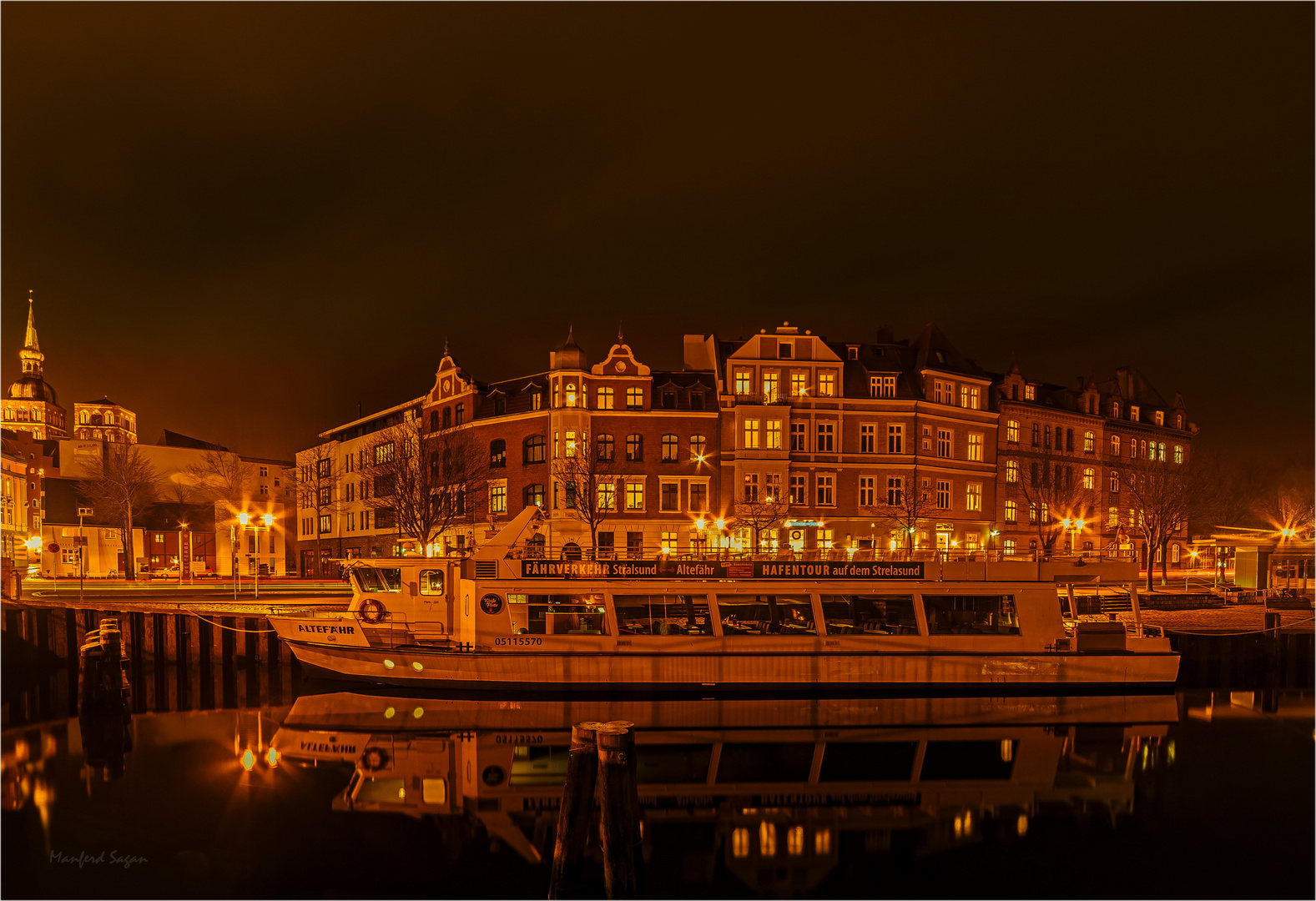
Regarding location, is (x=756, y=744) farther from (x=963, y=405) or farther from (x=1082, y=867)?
(x=963, y=405)

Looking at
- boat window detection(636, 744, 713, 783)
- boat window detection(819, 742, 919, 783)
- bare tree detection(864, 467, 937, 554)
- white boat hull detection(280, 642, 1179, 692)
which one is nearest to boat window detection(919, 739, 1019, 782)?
boat window detection(819, 742, 919, 783)

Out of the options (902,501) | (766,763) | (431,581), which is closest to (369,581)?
(431,581)

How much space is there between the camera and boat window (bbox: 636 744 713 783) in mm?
17578

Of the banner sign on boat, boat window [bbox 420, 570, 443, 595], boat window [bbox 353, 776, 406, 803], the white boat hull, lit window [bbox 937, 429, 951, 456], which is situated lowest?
boat window [bbox 353, 776, 406, 803]

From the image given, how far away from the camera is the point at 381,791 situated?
1666 cm

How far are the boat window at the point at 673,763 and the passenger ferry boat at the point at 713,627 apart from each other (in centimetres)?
372

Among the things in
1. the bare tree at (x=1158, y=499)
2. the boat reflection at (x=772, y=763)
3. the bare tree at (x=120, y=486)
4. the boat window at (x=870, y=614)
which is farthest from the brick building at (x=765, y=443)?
the bare tree at (x=120, y=486)

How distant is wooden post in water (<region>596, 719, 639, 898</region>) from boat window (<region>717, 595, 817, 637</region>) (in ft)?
42.6

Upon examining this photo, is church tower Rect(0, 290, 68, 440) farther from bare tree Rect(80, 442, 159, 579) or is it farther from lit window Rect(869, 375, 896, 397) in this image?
lit window Rect(869, 375, 896, 397)

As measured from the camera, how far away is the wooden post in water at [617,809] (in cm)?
1123

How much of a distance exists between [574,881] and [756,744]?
9.34m

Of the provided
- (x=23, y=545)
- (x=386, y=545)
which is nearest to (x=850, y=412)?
(x=386, y=545)

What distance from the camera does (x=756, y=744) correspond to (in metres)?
19.9

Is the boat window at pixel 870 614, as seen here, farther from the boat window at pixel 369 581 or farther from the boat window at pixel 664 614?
the boat window at pixel 369 581
